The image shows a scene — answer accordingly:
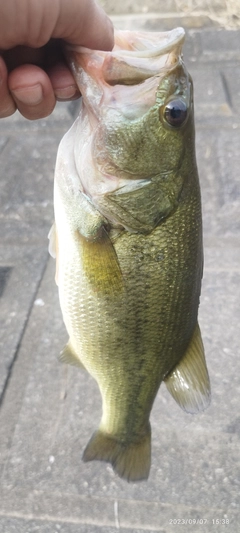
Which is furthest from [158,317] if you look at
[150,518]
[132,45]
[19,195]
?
[19,195]

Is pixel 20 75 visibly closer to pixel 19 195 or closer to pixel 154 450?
pixel 154 450

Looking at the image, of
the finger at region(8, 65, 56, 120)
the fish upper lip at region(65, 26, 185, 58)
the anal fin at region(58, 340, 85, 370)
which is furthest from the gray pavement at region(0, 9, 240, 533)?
the fish upper lip at region(65, 26, 185, 58)

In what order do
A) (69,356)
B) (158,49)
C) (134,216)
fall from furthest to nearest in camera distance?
(69,356)
(134,216)
(158,49)

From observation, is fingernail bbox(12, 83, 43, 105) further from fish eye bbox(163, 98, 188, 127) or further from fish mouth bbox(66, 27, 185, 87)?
fish eye bbox(163, 98, 188, 127)

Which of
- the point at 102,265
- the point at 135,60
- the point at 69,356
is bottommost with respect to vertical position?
the point at 69,356

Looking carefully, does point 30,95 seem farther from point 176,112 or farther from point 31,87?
point 176,112

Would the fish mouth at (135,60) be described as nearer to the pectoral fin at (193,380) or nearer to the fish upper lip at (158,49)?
the fish upper lip at (158,49)
